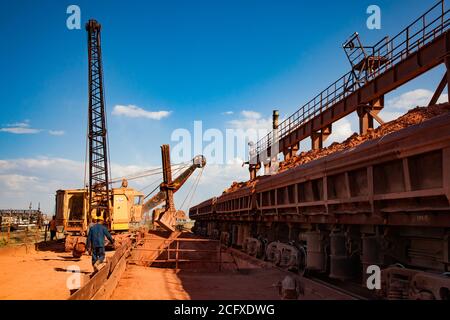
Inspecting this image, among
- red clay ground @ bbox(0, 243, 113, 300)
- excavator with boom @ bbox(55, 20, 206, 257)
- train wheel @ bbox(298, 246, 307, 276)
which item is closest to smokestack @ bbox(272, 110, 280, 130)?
excavator with boom @ bbox(55, 20, 206, 257)

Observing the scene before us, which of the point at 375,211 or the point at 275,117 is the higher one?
the point at 275,117

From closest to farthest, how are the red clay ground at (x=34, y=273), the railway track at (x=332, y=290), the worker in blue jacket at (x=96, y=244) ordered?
the railway track at (x=332, y=290) < the red clay ground at (x=34, y=273) < the worker in blue jacket at (x=96, y=244)

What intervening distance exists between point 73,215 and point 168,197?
6658 millimetres

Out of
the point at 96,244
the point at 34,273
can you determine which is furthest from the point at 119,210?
the point at 96,244

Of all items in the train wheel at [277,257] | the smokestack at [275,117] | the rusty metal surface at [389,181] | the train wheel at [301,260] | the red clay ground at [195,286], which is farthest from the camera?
the smokestack at [275,117]

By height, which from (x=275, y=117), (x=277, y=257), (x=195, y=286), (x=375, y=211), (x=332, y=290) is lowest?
(x=195, y=286)

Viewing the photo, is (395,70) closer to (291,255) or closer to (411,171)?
(291,255)

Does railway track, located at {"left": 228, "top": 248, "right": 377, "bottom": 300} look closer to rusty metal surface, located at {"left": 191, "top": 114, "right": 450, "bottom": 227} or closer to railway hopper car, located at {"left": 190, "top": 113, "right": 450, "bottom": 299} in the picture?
railway hopper car, located at {"left": 190, "top": 113, "right": 450, "bottom": 299}

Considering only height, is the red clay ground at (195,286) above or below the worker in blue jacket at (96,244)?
below

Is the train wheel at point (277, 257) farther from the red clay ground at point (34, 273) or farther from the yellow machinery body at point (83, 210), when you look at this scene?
the yellow machinery body at point (83, 210)

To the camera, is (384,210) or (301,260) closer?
(384,210)

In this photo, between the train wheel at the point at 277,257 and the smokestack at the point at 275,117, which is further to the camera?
the smokestack at the point at 275,117

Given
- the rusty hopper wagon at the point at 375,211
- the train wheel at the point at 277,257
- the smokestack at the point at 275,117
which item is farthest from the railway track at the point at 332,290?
the smokestack at the point at 275,117

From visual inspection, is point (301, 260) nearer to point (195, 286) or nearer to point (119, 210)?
point (195, 286)
